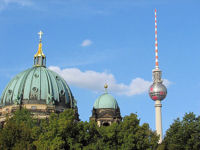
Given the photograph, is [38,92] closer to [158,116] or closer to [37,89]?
[37,89]

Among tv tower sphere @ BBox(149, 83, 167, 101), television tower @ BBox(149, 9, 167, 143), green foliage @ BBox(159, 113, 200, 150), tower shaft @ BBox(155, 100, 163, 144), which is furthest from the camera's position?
tv tower sphere @ BBox(149, 83, 167, 101)

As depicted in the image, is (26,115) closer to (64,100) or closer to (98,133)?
(98,133)

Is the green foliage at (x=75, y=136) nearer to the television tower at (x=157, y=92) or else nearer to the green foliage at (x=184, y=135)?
the green foliage at (x=184, y=135)

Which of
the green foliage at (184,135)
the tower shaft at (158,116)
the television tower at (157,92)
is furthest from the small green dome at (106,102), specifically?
the green foliage at (184,135)

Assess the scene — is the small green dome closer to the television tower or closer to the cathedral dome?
the cathedral dome

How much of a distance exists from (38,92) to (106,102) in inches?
757

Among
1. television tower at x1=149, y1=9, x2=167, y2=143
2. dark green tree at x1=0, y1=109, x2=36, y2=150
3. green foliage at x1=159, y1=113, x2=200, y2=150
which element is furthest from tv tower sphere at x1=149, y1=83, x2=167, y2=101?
dark green tree at x1=0, y1=109, x2=36, y2=150

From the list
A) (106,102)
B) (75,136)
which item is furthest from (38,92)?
(75,136)

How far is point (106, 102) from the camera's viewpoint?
120938 mm

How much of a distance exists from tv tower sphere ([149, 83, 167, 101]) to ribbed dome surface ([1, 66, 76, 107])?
35849mm

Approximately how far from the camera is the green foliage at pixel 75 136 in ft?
223

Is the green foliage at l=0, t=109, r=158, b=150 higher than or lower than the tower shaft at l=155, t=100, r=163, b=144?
lower

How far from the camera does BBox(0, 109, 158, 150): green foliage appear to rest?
6794 cm

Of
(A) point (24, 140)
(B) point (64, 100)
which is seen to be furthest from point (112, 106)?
(A) point (24, 140)
